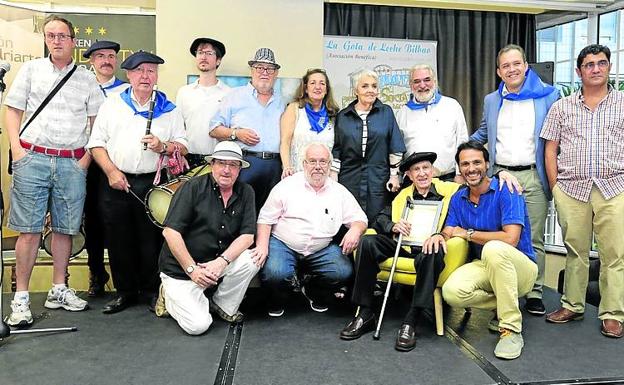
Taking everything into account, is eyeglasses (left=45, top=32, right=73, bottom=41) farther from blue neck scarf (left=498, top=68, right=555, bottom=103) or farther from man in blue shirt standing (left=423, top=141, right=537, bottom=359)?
blue neck scarf (left=498, top=68, right=555, bottom=103)

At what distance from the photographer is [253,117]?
3.74 meters

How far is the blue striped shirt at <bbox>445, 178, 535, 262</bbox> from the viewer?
311cm

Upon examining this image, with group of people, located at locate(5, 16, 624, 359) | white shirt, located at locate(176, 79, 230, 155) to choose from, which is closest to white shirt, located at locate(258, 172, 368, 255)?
group of people, located at locate(5, 16, 624, 359)

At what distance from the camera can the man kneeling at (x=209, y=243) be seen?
127 inches

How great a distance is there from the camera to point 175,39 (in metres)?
4.88

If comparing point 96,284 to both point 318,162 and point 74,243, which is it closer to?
point 74,243

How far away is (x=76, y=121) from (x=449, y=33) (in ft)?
12.9

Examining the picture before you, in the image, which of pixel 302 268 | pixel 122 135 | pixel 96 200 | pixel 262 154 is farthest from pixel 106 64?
pixel 302 268

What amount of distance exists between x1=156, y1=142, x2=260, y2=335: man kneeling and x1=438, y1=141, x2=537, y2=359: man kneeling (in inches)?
44.4

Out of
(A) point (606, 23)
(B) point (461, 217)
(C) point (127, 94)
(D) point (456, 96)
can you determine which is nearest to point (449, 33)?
(D) point (456, 96)

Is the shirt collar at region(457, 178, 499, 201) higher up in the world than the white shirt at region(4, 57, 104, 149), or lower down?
lower down

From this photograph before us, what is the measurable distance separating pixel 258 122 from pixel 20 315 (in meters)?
1.82

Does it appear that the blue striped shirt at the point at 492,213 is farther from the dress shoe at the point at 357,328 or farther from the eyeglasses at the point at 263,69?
the eyeglasses at the point at 263,69

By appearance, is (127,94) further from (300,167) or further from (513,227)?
(513,227)
